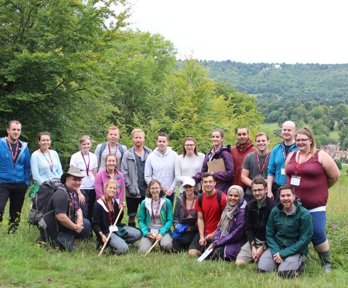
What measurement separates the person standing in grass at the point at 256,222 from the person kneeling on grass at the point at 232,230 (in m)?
0.13

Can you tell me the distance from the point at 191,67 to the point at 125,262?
74.3 ft

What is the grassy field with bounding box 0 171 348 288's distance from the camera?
5387mm

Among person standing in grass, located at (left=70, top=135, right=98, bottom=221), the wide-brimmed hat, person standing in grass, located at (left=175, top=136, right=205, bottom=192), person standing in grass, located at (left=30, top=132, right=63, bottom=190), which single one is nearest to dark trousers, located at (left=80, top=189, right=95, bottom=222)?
person standing in grass, located at (left=70, top=135, right=98, bottom=221)

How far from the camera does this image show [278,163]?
6.81m

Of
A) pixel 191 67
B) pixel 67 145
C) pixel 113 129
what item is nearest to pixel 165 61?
pixel 191 67

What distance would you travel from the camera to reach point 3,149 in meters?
7.31

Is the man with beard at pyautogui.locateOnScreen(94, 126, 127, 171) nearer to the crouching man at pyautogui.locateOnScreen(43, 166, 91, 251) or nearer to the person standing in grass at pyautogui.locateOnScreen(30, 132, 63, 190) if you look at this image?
the person standing in grass at pyautogui.locateOnScreen(30, 132, 63, 190)

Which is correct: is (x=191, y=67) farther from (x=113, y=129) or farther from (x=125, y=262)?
(x=125, y=262)

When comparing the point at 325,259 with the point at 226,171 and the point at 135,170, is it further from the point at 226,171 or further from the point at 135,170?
the point at 135,170

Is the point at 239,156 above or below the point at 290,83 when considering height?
below

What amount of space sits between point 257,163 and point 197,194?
3.98 ft

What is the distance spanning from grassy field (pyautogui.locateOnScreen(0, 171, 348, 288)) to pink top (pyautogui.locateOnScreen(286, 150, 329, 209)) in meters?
0.95

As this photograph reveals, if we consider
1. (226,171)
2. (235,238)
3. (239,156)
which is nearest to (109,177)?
(226,171)

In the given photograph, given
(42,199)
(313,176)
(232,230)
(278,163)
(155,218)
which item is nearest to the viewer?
(313,176)
